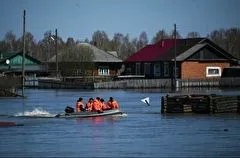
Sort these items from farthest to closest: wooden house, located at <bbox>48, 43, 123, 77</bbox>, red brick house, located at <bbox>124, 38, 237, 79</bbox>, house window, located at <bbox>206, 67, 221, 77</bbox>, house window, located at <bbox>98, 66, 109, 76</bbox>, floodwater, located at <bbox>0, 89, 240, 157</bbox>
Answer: house window, located at <bbox>98, 66, 109, 76</bbox> → wooden house, located at <bbox>48, 43, 123, 77</bbox> → house window, located at <bbox>206, 67, 221, 77</bbox> → red brick house, located at <bbox>124, 38, 237, 79</bbox> → floodwater, located at <bbox>0, 89, 240, 157</bbox>

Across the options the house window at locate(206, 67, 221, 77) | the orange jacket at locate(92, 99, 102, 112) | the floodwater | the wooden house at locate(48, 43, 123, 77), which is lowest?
the floodwater

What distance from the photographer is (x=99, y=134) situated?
34.6m

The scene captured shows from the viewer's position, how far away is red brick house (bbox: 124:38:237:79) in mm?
99688

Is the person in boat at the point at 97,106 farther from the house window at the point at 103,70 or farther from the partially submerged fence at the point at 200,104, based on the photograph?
the house window at the point at 103,70

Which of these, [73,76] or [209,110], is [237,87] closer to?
[73,76]

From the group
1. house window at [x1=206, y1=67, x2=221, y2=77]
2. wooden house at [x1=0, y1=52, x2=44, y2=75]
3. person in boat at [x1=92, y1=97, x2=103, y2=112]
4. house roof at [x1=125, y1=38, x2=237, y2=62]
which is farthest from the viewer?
wooden house at [x1=0, y1=52, x2=44, y2=75]

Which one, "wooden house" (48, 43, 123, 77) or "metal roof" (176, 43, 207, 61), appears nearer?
"metal roof" (176, 43, 207, 61)

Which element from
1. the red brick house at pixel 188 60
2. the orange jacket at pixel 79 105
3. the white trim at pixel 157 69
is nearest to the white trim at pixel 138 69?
the red brick house at pixel 188 60

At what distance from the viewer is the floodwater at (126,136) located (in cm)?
2788

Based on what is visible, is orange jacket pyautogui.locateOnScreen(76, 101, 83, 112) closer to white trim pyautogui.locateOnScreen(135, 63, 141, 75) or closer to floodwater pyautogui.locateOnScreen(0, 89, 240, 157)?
floodwater pyautogui.locateOnScreen(0, 89, 240, 157)

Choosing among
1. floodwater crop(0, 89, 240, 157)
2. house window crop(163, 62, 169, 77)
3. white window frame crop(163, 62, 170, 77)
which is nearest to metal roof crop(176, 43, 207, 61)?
white window frame crop(163, 62, 170, 77)

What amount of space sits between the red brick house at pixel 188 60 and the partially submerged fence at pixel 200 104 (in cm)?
5156

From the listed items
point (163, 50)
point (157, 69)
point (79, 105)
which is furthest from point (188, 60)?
point (79, 105)

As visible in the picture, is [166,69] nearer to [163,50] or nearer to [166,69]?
[166,69]
